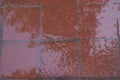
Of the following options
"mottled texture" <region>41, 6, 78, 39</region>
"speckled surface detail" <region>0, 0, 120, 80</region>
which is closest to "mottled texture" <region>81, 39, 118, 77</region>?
"speckled surface detail" <region>0, 0, 120, 80</region>

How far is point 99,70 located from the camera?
2.04 meters

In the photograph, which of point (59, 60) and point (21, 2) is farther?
point (21, 2)

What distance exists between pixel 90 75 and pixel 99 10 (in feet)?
1.64

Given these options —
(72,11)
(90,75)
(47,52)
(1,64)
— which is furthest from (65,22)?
(1,64)

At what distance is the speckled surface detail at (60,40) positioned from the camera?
206 cm

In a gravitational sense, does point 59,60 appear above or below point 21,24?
below

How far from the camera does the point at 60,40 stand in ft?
6.98

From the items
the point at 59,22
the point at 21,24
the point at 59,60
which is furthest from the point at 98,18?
the point at 21,24

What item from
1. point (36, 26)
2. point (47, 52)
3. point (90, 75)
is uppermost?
point (36, 26)

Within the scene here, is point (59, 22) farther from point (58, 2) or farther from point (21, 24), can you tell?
point (21, 24)

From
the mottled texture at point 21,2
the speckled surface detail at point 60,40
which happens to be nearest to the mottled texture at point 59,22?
the speckled surface detail at point 60,40

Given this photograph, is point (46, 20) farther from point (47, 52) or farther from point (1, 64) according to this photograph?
point (1, 64)

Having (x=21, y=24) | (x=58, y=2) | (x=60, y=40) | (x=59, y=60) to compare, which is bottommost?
(x=59, y=60)

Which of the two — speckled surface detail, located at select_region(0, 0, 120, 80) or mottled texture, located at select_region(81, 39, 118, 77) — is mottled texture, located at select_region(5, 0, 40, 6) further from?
mottled texture, located at select_region(81, 39, 118, 77)
